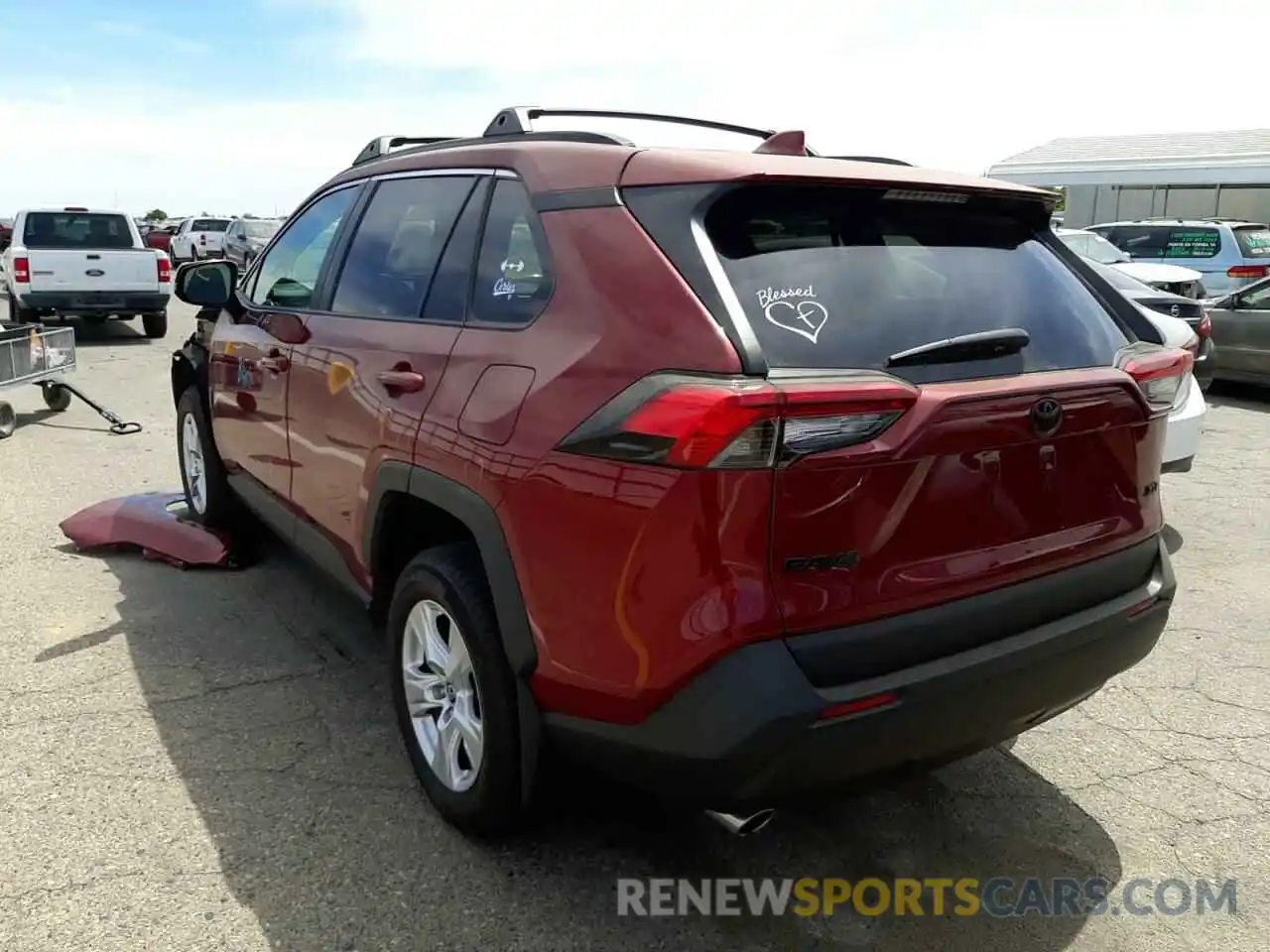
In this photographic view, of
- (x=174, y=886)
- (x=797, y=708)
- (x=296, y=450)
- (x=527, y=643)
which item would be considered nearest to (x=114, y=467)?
(x=296, y=450)

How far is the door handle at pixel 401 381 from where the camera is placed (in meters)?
2.88

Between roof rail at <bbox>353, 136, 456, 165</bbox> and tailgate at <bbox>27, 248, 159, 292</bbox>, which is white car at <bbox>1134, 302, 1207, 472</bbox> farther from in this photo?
tailgate at <bbox>27, 248, 159, 292</bbox>

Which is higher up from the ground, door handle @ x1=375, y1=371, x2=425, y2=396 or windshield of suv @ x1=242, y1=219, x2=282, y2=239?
windshield of suv @ x1=242, y1=219, x2=282, y2=239

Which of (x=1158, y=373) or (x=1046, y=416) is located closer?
(x=1046, y=416)

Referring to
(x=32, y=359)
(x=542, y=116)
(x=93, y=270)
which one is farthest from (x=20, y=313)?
(x=542, y=116)

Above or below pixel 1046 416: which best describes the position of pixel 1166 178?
above

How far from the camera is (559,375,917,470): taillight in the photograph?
79.0 inches

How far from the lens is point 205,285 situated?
4.52 m

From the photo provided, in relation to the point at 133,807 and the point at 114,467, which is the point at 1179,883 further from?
the point at 114,467

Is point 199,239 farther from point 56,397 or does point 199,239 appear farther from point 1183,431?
point 1183,431

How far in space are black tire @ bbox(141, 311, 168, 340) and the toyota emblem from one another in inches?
596

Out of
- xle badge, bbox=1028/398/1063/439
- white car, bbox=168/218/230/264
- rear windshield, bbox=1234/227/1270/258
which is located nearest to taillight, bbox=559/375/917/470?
xle badge, bbox=1028/398/1063/439

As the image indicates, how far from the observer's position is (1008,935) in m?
2.54

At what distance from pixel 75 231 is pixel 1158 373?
15.7 m
